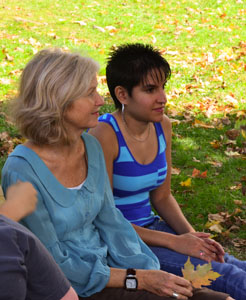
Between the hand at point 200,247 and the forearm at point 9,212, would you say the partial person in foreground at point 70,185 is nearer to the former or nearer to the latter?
the hand at point 200,247

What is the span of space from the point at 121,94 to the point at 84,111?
635mm

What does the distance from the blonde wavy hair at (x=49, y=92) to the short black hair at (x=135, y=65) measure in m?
0.60

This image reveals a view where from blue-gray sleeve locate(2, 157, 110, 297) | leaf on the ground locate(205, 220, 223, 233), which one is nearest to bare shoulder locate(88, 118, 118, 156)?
blue-gray sleeve locate(2, 157, 110, 297)

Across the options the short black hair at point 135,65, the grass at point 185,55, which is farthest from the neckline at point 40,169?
the short black hair at point 135,65

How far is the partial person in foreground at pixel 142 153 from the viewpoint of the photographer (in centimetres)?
299

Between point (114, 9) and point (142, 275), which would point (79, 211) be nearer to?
point (142, 275)

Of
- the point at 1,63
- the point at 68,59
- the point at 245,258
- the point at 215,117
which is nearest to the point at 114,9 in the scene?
the point at 1,63

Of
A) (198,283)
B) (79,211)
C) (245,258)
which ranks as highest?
(79,211)

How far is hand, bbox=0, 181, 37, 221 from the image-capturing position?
157 cm

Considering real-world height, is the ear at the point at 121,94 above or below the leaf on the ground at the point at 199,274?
above

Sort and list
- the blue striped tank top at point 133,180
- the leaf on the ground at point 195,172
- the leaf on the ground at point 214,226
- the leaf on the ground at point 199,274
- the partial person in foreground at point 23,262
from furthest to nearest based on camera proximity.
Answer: the leaf on the ground at point 195,172
the leaf on the ground at point 214,226
the blue striped tank top at point 133,180
the leaf on the ground at point 199,274
the partial person in foreground at point 23,262

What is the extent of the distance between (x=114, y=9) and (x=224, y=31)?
8.10ft

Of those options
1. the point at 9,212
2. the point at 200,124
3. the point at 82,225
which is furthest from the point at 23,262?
the point at 200,124

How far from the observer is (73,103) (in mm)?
2535
